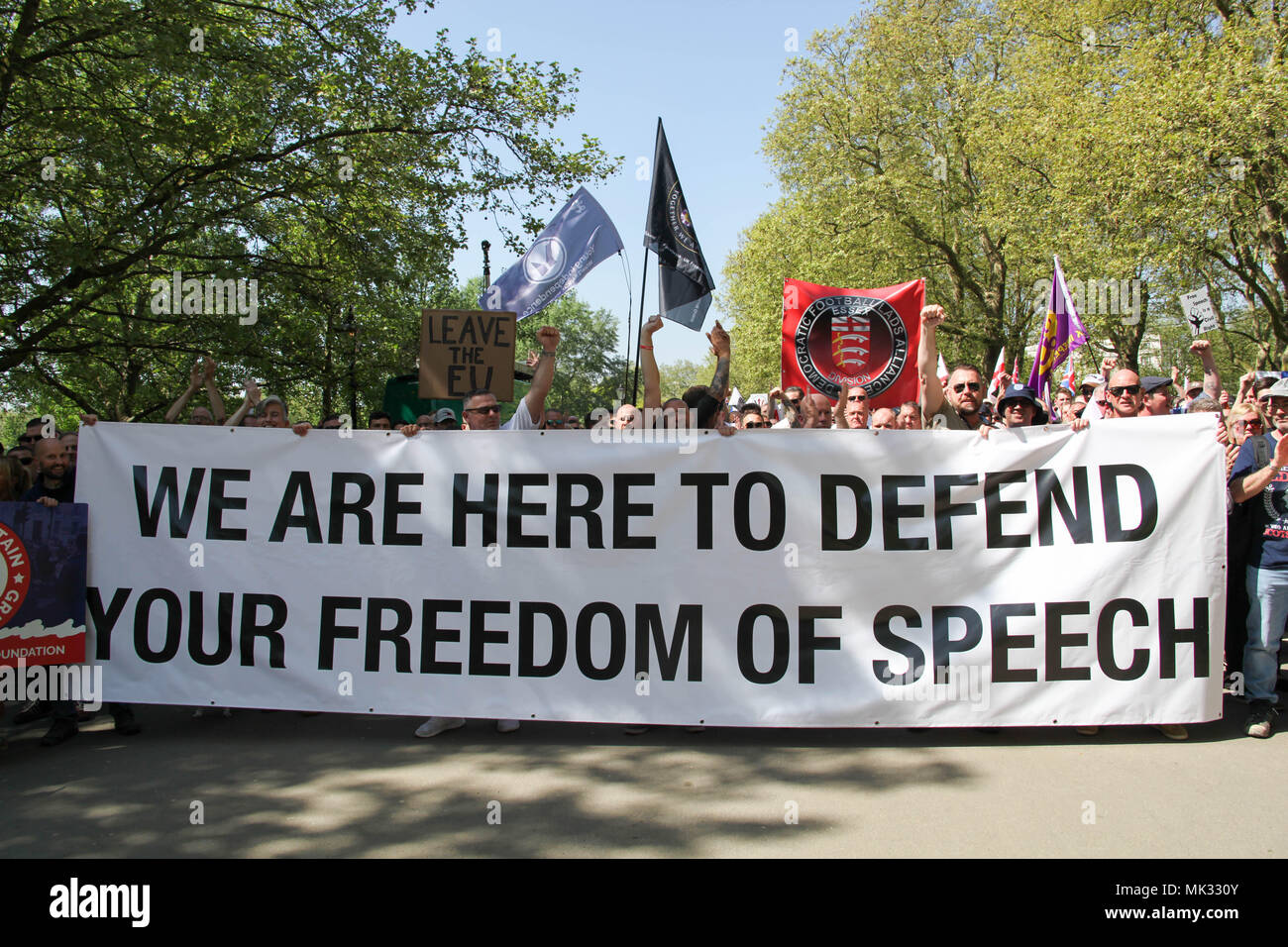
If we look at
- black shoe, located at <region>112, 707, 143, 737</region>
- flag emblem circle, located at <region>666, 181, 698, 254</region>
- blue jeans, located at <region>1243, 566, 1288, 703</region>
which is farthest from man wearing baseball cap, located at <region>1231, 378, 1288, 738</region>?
black shoe, located at <region>112, 707, 143, 737</region>

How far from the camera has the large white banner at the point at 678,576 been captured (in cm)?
482

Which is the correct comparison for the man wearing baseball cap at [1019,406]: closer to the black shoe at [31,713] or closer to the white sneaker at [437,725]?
the white sneaker at [437,725]

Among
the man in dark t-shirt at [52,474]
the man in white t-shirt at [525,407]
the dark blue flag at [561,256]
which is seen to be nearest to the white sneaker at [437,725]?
the man in white t-shirt at [525,407]

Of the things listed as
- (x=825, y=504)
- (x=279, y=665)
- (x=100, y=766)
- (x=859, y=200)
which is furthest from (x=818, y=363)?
(x=859, y=200)

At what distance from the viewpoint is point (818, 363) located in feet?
25.6

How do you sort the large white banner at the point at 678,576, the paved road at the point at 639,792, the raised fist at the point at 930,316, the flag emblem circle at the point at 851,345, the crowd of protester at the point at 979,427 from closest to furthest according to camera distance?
the paved road at the point at 639,792 → the large white banner at the point at 678,576 → the crowd of protester at the point at 979,427 → the raised fist at the point at 930,316 → the flag emblem circle at the point at 851,345

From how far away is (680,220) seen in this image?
7582 mm

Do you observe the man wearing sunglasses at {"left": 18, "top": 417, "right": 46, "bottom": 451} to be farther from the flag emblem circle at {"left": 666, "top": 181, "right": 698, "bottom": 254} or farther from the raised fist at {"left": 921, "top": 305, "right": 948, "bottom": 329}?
the raised fist at {"left": 921, "top": 305, "right": 948, "bottom": 329}

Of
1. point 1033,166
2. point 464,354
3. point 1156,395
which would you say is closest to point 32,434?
point 464,354

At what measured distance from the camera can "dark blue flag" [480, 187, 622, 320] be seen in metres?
7.98

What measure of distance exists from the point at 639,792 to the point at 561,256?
522cm

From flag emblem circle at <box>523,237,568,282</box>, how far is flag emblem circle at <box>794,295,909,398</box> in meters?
2.23

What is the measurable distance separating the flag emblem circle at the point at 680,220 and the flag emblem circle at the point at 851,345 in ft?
3.94
